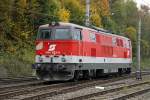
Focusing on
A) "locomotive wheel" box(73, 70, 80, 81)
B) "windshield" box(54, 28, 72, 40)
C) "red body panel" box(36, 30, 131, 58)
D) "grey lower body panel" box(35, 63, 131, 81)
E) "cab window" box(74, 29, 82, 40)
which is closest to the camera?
"grey lower body panel" box(35, 63, 131, 81)

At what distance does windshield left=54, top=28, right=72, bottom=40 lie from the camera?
84.5 feet

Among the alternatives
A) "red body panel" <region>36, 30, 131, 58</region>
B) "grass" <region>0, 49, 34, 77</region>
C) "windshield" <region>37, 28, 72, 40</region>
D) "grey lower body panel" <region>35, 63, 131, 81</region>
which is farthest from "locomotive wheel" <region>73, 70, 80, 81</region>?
"grass" <region>0, 49, 34, 77</region>

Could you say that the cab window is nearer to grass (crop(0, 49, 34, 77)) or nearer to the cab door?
the cab door

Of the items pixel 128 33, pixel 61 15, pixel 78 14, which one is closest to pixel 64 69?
pixel 61 15

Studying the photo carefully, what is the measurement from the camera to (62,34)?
2591 centimetres

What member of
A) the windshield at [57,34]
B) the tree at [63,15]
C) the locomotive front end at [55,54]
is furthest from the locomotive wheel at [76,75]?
the tree at [63,15]

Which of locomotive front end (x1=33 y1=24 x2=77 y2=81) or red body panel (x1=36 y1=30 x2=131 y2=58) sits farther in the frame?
red body panel (x1=36 y1=30 x2=131 y2=58)

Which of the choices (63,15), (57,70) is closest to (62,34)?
(57,70)

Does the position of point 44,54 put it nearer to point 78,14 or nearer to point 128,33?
point 78,14

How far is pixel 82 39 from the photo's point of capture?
2677 cm

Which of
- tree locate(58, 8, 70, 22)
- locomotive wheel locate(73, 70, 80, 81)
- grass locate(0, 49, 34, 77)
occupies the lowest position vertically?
locomotive wheel locate(73, 70, 80, 81)

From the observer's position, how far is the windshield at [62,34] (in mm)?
25750

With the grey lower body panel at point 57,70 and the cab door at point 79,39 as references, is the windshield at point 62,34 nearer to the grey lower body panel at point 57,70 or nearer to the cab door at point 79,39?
the cab door at point 79,39

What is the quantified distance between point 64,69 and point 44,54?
1542mm
